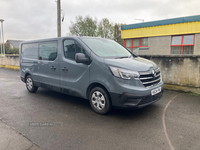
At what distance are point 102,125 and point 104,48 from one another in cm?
210

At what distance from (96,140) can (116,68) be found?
1573mm

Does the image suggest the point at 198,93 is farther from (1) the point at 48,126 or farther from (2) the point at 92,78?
(1) the point at 48,126

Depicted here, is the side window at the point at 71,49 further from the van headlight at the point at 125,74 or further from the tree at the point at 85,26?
the tree at the point at 85,26

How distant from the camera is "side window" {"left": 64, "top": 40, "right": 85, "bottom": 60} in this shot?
456 centimetres

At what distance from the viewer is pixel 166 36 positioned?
46.9ft

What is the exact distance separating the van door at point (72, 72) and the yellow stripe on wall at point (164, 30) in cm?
1135

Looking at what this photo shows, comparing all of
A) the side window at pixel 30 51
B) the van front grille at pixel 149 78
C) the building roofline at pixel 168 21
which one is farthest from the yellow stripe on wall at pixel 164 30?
the side window at pixel 30 51

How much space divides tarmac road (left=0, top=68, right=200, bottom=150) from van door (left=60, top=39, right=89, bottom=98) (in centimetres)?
55

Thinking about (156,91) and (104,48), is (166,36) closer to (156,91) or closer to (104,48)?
(104,48)

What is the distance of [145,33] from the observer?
15.5 meters

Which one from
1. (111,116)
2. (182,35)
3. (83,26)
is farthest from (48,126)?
(83,26)

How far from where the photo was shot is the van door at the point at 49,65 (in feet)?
17.0

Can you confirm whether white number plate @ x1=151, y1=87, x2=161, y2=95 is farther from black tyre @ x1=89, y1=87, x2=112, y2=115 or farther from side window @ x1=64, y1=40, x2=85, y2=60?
side window @ x1=64, y1=40, x2=85, y2=60

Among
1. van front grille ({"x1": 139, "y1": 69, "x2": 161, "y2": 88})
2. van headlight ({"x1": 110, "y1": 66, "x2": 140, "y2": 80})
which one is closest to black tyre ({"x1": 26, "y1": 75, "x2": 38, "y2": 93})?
van headlight ({"x1": 110, "y1": 66, "x2": 140, "y2": 80})
